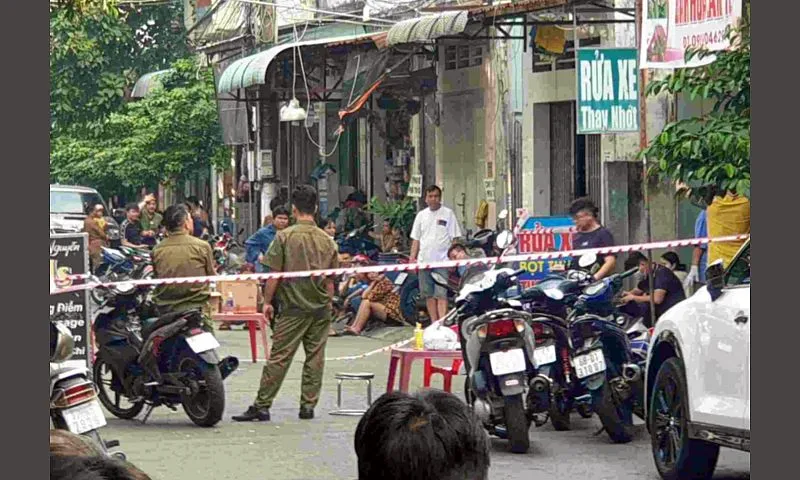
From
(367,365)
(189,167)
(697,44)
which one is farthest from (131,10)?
(697,44)

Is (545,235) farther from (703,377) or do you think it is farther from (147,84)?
(147,84)

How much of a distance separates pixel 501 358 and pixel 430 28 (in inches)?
376

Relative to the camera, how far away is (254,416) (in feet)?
39.9

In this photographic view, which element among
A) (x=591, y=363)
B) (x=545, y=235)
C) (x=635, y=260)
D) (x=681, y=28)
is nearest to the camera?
(x=591, y=363)

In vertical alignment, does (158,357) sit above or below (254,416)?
above

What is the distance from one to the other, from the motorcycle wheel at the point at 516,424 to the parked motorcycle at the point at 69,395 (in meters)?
2.84

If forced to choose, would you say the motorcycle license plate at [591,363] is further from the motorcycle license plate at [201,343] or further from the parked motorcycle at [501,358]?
the motorcycle license plate at [201,343]

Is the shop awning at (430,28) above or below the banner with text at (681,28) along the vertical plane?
above

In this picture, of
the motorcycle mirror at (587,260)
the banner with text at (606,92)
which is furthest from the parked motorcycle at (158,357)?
the banner with text at (606,92)

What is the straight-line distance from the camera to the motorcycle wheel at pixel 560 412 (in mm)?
11016

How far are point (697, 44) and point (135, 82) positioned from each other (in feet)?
90.4

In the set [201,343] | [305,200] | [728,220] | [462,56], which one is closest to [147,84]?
[462,56]

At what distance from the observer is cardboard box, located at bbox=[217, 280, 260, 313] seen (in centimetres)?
1858

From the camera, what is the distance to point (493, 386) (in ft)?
33.9
